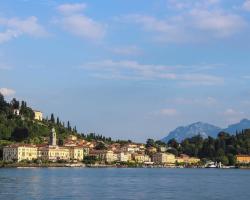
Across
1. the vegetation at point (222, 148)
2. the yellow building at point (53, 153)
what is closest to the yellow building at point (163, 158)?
the vegetation at point (222, 148)

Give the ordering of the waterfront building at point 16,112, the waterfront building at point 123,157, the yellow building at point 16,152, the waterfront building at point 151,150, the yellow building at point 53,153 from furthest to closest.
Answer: the waterfront building at point 151,150, the waterfront building at point 16,112, the waterfront building at point 123,157, the yellow building at point 53,153, the yellow building at point 16,152

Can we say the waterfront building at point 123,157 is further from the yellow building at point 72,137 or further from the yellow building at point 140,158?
the yellow building at point 72,137

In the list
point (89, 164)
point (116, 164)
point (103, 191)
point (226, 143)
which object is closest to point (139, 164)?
point (116, 164)

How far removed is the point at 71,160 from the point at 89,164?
14.6 feet

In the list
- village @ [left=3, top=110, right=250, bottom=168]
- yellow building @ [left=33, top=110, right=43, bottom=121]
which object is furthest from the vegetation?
yellow building @ [left=33, top=110, right=43, bottom=121]

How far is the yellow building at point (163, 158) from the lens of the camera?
6540 inches

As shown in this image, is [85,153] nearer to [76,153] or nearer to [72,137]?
[76,153]

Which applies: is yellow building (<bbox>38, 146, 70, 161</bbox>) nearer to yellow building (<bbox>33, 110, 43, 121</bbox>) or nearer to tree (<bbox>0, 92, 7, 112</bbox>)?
tree (<bbox>0, 92, 7, 112</bbox>)

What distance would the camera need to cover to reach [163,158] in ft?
547

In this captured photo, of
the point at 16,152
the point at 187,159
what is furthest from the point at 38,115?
the point at 187,159

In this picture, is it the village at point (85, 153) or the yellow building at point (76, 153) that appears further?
the yellow building at point (76, 153)

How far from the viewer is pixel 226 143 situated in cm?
17075

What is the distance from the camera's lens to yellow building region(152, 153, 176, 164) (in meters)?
166

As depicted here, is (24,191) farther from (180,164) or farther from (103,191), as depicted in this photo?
(180,164)
